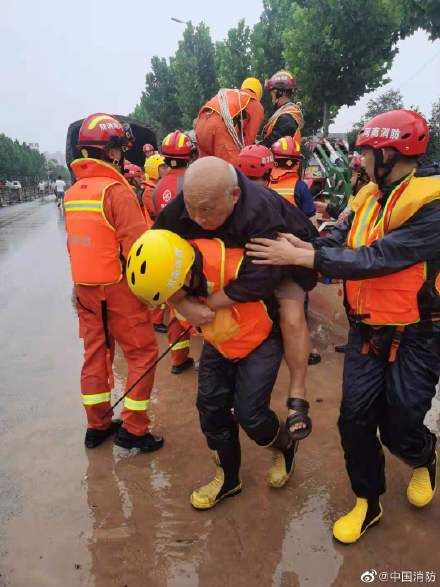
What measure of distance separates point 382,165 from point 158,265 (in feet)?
3.68

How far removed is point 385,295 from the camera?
90.7 inches

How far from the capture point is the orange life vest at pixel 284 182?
4621mm

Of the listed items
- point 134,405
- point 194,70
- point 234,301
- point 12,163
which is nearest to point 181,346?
point 134,405

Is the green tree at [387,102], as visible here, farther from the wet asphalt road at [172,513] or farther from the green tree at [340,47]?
the wet asphalt road at [172,513]

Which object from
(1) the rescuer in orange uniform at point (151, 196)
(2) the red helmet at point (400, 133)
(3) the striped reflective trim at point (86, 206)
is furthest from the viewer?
(1) the rescuer in orange uniform at point (151, 196)

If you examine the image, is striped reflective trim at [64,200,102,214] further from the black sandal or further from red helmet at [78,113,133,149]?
the black sandal

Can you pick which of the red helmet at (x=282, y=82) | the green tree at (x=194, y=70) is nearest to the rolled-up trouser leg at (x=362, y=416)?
the red helmet at (x=282, y=82)

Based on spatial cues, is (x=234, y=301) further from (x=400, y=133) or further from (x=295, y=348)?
(x=400, y=133)

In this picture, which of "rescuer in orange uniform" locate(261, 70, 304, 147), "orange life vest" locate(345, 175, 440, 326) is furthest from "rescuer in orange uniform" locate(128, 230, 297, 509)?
"rescuer in orange uniform" locate(261, 70, 304, 147)

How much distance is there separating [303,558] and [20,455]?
1.99 meters

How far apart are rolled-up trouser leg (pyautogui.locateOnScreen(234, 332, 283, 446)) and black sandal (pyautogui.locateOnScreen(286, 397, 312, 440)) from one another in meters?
0.15

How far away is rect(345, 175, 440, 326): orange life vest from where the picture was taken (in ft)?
7.14

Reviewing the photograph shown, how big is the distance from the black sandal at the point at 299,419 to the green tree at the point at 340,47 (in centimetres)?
1648

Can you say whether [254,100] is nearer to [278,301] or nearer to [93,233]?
[93,233]
